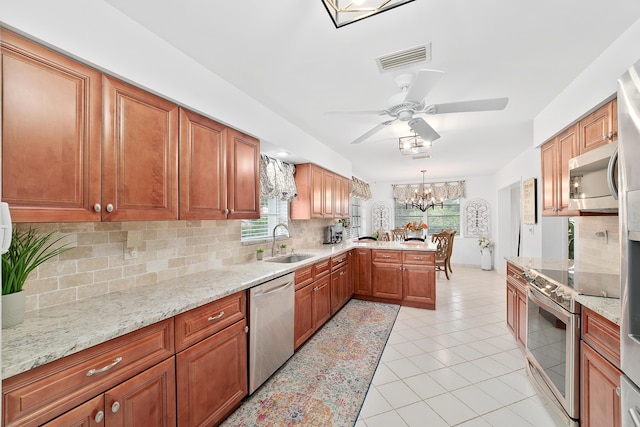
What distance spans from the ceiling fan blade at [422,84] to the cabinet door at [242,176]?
1.39 metres

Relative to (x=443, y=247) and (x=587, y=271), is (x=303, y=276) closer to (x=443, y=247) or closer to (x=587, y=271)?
(x=587, y=271)

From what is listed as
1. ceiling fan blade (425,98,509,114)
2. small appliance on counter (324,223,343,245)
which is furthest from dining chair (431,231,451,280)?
ceiling fan blade (425,98,509,114)

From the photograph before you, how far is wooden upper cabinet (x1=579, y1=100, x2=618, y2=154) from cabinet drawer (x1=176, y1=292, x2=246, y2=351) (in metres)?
2.75

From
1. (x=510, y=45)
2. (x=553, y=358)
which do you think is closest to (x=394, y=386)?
(x=553, y=358)

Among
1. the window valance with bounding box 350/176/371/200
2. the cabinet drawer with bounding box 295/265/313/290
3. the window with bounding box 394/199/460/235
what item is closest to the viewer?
the cabinet drawer with bounding box 295/265/313/290

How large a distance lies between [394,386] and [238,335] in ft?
4.38

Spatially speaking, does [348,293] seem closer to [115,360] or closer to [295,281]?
[295,281]

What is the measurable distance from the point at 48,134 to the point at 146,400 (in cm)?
131

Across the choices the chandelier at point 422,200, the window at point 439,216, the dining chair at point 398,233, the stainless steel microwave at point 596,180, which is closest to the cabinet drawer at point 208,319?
the stainless steel microwave at point 596,180

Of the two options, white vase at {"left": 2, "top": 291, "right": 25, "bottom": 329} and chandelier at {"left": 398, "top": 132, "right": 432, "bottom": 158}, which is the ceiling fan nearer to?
chandelier at {"left": 398, "top": 132, "right": 432, "bottom": 158}

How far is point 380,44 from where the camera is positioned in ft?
5.84

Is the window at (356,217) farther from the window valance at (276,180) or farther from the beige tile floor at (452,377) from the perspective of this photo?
the window valance at (276,180)

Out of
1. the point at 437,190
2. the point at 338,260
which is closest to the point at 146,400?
the point at 338,260

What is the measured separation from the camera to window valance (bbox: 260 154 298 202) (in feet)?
10.3
